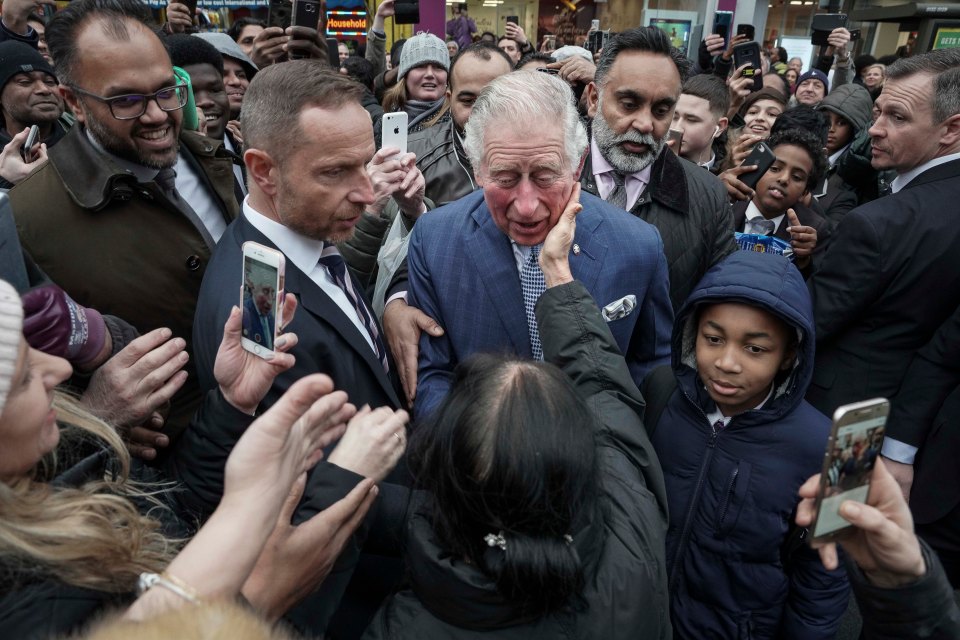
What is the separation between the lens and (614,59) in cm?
285

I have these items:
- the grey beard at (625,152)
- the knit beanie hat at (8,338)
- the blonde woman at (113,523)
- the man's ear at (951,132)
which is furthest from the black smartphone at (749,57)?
the knit beanie hat at (8,338)

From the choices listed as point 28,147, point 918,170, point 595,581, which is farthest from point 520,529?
point 28,147

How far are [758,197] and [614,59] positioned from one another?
1.32m

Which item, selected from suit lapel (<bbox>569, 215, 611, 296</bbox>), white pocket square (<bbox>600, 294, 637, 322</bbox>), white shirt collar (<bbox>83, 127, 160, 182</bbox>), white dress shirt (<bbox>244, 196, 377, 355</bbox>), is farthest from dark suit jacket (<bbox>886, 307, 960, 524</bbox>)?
white shirt collar (<bbox>83, 127, 160, 182</bbox>)

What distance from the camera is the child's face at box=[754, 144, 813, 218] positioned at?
3.47 m

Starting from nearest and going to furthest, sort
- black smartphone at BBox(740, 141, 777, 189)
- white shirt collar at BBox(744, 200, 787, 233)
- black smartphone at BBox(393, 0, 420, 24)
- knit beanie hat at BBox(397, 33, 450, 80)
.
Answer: black smartphone at BBox(740, 141, 777, 189) < white shirt collar at BBox(744, 200, 787, 233) < knit beanie hat at BBox(397, 33, 450, 80) < black smartphone at BBox(393, 0, 420, 24)

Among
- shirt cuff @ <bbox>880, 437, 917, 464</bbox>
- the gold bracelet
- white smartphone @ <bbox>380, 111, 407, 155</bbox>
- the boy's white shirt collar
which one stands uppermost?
white smartphone @ <bbox>380, 111, 407, 155</bbox>

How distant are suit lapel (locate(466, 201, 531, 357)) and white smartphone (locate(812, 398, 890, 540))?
1142mm

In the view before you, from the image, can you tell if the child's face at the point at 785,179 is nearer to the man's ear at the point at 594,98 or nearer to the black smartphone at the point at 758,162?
the black smartphone at the point at 758,162

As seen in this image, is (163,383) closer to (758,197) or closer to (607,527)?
(607,527)

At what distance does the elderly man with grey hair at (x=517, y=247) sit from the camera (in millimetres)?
2041

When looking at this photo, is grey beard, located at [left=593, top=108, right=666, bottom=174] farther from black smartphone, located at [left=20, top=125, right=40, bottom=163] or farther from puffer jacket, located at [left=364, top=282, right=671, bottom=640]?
black smartphone, located at [left=20, top=125, right=40, bottom=163]

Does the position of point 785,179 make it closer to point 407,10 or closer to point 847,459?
point 847,459

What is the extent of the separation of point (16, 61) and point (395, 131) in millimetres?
2934
